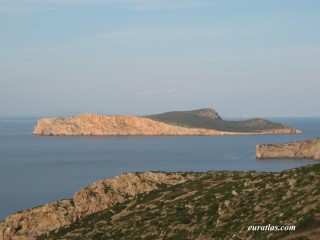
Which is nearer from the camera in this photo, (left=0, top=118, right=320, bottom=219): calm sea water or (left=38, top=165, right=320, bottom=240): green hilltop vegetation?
(left=38, top=165, right=320, bottom=240): green hilltop vegetation

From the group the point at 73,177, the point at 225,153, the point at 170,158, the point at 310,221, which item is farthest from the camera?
the point at 225,153

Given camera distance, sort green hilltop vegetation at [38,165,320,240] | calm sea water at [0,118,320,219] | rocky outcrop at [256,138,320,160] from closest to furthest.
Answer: green hilltop vegetation at [38,165,320,240]
calm sea water at [0,118,320,219]
rocky outcrop at [256,138,320,160]

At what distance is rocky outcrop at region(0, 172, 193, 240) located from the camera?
45031mm

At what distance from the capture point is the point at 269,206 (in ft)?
101

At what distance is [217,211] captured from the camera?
3322 cm

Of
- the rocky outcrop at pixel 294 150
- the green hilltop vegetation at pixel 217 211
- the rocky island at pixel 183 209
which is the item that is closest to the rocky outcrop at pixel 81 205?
the rocky island at pixel 183 209

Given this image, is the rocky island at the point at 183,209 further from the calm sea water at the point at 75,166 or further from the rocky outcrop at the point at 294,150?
the rocky outcrop at the point at 294,150

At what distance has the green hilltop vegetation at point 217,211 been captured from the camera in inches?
1068

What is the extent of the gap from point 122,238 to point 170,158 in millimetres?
135243

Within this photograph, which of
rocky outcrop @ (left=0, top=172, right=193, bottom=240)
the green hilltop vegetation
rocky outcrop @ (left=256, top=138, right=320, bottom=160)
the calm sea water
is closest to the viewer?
the green hilltop vegetation

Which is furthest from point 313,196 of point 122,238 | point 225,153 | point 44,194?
point 225,153

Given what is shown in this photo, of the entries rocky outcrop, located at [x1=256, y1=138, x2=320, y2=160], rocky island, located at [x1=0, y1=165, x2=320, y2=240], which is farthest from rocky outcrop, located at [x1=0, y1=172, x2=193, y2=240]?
rocky outcrop, located at [x1=256, y1=138, x2=320, y2=160]

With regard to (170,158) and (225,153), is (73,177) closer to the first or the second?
(170,158)

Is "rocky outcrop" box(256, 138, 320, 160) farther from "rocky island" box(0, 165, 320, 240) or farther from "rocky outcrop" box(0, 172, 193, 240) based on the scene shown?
"rocky island" box(0, 165, 320, 240)
